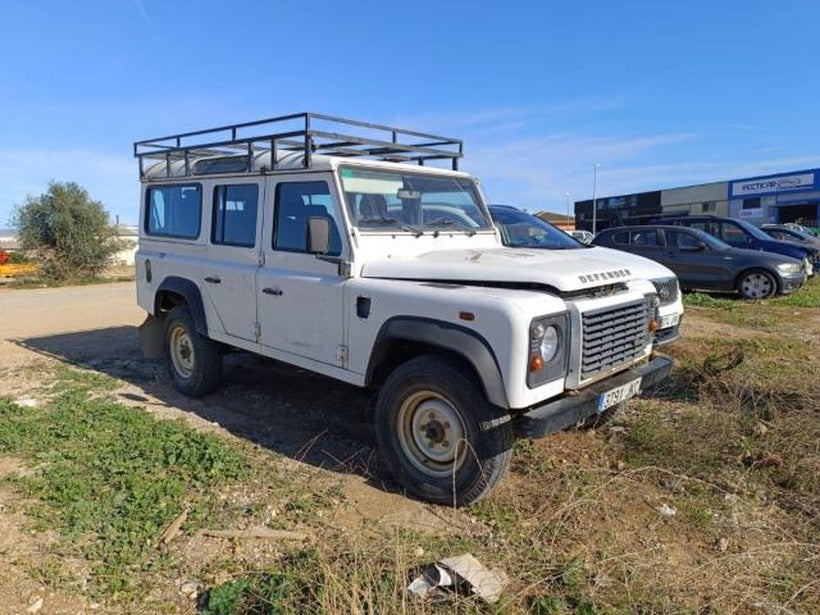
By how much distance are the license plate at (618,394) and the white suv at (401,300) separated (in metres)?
0.02

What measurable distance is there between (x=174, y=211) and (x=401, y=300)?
3468 mm

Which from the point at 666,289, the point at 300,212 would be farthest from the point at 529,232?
the point at 300,212

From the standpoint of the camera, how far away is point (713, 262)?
1261 centimetres

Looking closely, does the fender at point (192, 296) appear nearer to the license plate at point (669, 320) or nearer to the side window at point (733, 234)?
the license plate at point (669, 320)

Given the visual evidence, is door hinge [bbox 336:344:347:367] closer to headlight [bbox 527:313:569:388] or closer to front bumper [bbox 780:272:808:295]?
headlight [bbox 527:313:569:388]

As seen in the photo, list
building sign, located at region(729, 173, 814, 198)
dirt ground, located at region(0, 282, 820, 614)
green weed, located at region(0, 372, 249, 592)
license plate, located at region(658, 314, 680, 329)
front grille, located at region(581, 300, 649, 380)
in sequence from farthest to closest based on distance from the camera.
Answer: building sign, located at region(729, 173, 814, 198) → license plate, located at region(658, 314, 680, 329) → front grille, located at region(581, 300, 649, 380) → green weed, located at region(0, 372, 249, 592) → dirt ground, located at region(0, 282, 820, 614)

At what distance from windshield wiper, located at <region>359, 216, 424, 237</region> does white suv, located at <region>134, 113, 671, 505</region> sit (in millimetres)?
14

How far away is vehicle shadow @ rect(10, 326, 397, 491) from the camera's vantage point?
4773 mm

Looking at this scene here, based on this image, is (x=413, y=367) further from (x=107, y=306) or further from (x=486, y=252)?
(x=107, y=306)

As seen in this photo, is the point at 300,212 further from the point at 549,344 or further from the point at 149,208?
the point at 149,208

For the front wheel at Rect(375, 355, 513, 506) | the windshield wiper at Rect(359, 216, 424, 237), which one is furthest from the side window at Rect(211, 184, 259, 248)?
the front wheel at Rect(375, 355, 513, 506)

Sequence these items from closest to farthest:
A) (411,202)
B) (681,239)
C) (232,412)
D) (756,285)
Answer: (411,202)
(232,412)
(756,285)
(681,239)

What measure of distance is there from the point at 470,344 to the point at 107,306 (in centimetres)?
1176

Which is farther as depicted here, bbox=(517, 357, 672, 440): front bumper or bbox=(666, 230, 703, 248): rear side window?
bbox=(666, 230, 703, 248): rear side window
